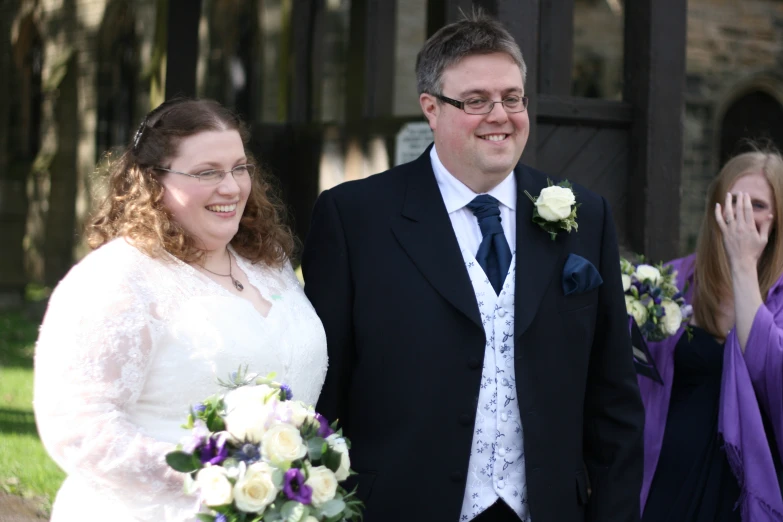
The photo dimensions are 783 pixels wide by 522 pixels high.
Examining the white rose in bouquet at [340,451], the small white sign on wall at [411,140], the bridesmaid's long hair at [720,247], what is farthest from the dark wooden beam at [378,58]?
the white rose in bouquet at [340,451]

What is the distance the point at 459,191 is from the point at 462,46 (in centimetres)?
47

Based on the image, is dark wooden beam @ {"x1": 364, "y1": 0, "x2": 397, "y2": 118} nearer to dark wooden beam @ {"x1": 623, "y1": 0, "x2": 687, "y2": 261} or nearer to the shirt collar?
dark wooden beam @ {"x1": 623, "y1": 0, "x2": 687, "y2": 261}

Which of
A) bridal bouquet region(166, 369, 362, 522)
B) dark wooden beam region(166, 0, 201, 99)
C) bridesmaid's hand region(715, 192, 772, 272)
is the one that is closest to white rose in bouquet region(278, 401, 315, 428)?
bridal bouquet region(166, 369, 362, 522)

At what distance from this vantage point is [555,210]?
125 inches

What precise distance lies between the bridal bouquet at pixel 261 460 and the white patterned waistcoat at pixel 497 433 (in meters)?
0.64

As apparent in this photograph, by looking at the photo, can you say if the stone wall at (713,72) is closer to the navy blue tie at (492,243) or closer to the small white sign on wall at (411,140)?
the small white sign on wall at (411,140)

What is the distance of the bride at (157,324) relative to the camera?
2564mm

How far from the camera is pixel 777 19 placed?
16.3 metres

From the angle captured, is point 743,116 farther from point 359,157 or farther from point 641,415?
point 641,415

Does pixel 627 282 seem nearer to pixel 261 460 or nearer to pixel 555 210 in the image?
pixel 555 210

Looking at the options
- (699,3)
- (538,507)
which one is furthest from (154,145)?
(699,3)

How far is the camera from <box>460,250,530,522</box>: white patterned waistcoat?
3.04m

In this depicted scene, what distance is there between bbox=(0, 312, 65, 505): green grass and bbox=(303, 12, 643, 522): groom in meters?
3.32

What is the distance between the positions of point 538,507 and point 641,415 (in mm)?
532
